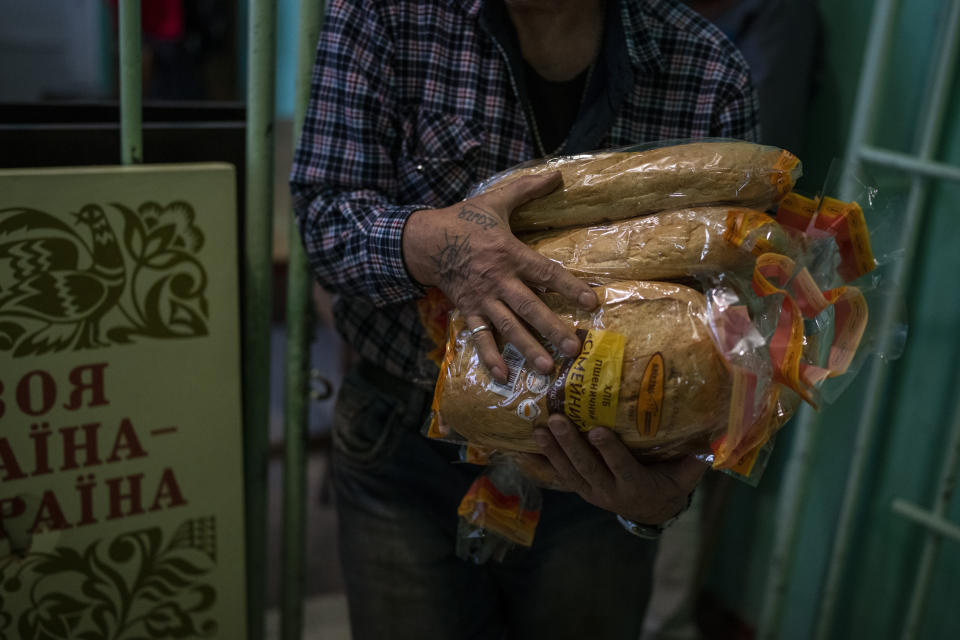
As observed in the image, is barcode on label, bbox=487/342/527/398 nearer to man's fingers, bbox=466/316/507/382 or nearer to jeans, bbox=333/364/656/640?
man's fingers, bbox=466/316/507/382

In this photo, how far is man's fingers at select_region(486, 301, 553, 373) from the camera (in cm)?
78

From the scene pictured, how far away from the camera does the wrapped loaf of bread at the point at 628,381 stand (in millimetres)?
756

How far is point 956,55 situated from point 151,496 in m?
1.65

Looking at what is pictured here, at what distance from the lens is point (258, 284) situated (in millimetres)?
1230

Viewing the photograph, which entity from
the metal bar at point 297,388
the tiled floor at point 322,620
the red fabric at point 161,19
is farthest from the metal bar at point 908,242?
the red fabric at point 161,19

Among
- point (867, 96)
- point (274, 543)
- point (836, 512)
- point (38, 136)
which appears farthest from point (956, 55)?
point (274, 543)

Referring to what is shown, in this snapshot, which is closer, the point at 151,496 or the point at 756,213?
the point at 756,213

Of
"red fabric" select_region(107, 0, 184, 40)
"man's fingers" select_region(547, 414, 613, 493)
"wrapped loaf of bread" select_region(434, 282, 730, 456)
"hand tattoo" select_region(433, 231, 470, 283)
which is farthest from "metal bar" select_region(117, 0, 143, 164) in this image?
"red fabric" select_region(107, 0, 184, 40)

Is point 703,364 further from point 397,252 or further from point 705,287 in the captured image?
point 397,252

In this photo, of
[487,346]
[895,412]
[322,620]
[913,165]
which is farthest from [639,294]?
[322,620]

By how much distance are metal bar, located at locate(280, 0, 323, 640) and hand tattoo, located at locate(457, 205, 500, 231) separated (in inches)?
18.5

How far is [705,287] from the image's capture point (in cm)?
83

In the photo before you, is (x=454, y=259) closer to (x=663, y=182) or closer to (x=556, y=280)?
(x=556, y=280)

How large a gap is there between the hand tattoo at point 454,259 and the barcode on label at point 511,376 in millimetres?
100
